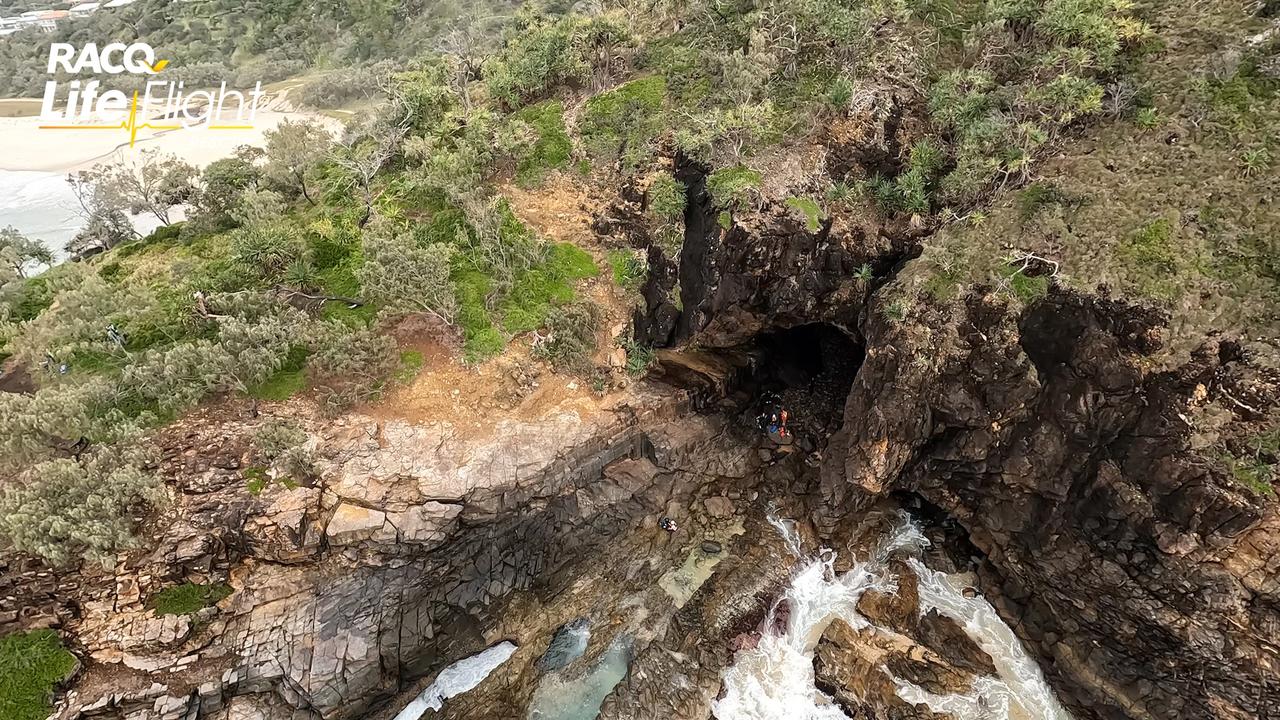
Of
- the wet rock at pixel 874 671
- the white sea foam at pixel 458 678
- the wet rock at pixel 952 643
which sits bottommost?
the white sea foam at pixel 458 678

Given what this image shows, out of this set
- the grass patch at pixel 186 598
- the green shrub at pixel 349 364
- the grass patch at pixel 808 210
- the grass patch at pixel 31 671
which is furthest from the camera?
the grass patch at pixel 808 210

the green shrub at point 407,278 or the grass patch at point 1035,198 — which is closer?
the grass patch at point 1035,198

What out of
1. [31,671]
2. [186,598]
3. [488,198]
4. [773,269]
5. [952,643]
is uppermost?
[773,269]

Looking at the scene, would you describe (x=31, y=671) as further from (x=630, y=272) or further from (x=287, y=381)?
(x=630, y=272)

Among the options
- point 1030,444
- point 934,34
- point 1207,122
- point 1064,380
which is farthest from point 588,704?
point 934,34

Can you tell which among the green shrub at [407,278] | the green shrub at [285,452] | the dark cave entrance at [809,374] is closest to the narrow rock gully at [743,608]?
the dark cave entrance at [809,374]

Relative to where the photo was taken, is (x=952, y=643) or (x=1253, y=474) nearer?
(x=1253, y=474)

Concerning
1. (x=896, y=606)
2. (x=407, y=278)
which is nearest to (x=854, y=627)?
(x=896, y=606)

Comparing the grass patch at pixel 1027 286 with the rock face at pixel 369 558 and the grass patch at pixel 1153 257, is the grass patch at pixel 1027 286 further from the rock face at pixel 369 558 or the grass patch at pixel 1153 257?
the rock face at pixel 369 558
